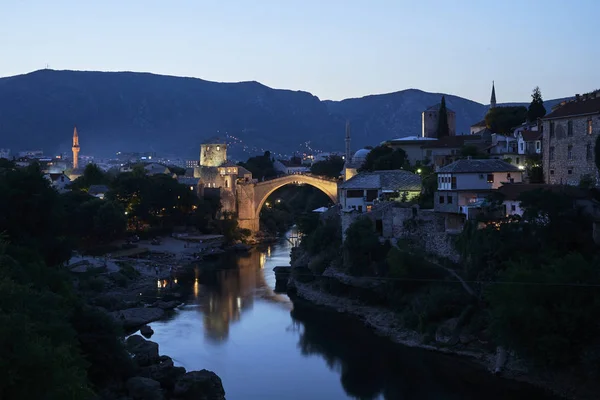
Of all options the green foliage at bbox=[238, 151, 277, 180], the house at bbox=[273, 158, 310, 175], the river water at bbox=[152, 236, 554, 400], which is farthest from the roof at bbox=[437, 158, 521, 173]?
the house at bbox=[273, 158, 310, 175]

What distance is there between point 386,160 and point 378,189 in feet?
22.0

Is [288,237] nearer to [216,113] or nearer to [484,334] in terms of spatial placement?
[484,334]

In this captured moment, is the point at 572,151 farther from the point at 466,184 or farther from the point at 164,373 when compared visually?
the point at 164,373

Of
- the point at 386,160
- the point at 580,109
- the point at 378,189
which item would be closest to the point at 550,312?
the point at 580,109

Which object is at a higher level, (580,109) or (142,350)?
(580,109)

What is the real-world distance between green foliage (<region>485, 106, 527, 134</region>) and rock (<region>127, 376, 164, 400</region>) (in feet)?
78.4

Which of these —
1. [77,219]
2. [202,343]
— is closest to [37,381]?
[202,343]

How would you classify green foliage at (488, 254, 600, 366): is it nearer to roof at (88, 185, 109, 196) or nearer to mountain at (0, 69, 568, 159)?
roof at (88, 185, 109, 196)

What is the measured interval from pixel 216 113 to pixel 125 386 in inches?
5999

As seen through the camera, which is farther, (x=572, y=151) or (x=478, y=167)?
(x=478, y=167)

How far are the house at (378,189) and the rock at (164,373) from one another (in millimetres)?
12090

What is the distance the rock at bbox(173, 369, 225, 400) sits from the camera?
1498 centimetres

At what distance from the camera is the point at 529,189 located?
2064 cm

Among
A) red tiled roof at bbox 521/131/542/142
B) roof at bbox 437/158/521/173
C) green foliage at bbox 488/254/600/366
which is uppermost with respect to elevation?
red tiled roof at bbox 521/131/542/142
